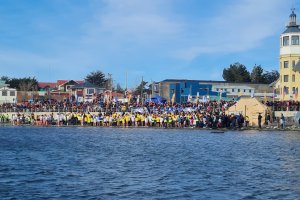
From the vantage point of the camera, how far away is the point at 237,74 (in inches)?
6457

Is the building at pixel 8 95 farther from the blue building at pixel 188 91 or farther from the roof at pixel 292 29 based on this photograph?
the roof at pixel 292 29

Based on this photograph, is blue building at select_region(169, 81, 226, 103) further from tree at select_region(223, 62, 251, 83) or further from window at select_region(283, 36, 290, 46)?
tree at select_region(223, 62, 251, 83)

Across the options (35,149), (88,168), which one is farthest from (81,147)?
(88,168)

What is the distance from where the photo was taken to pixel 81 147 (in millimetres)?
37125

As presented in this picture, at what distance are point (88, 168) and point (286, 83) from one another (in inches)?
2645

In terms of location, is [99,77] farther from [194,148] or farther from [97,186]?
[97,186]

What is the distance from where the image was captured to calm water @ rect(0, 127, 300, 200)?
62.7 feet

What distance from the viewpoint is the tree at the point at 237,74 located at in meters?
162

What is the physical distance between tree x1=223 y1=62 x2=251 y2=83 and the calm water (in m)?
127

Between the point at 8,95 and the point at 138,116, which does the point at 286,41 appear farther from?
the point at 8,95

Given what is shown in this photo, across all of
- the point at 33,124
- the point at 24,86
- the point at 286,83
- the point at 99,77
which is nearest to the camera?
the point at 33,124

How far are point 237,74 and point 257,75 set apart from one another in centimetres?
823

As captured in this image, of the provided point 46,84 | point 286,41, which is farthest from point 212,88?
point 46,84

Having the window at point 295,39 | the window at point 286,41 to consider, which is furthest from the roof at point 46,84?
the window at point 295,39
